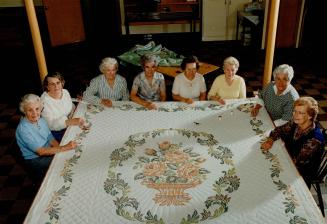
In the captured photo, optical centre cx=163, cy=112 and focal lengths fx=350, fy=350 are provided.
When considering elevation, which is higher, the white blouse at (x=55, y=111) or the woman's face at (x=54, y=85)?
the woman's face at (x=54, y=85)

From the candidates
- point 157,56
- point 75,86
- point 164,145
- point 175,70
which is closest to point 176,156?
point 164,145

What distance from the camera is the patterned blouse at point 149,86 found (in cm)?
368

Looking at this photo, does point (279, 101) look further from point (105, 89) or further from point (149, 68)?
point (105, 89)

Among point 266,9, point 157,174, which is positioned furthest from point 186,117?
point 266,9

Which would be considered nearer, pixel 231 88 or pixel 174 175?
pixel 174 175

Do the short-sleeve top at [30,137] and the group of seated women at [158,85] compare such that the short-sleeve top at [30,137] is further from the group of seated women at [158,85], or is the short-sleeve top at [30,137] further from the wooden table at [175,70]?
the wooden table at [175,70]

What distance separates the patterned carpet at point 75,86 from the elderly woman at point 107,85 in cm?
100

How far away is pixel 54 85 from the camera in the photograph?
3156 mm

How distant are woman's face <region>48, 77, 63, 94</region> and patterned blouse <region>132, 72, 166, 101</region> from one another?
80cm

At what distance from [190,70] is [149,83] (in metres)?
0.48

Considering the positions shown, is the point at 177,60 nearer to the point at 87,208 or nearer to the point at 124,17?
the point at 87,208

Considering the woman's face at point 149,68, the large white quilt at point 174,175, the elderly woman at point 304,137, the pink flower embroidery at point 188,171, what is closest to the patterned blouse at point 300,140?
the elderly woman at point 304,137

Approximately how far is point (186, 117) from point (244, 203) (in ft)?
3.61

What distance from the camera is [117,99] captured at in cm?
366
